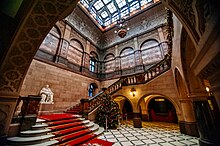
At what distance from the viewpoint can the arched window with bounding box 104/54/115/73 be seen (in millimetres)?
14060

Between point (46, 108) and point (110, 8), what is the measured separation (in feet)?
51.6

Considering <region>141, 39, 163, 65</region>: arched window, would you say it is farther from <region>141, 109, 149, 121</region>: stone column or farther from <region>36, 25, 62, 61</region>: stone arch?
<region>36, 25, 62, 61</region>: stone arch

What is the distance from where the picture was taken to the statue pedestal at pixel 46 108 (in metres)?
6.66

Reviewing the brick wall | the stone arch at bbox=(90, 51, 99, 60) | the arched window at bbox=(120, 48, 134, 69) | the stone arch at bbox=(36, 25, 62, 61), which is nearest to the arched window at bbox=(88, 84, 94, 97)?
the brick wall

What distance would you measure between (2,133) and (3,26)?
2.93 metres

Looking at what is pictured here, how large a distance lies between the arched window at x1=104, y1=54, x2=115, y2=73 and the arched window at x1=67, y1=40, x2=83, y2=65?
423 cm

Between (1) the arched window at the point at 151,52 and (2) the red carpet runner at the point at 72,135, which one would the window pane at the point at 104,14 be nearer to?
(1) the arched window at the point at 151,52

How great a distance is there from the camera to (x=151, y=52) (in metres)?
11.6

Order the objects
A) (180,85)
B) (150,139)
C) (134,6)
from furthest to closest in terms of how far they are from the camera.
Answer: (134,6), (180,85), (150,139)

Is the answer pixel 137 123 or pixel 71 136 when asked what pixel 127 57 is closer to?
pixel 137 123

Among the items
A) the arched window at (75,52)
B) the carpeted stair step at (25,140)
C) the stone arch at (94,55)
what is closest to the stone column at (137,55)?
the stone arch at (94,55)

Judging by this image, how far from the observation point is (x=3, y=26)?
2639 millimetres

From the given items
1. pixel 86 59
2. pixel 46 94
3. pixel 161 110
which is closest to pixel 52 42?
pixel 86 59

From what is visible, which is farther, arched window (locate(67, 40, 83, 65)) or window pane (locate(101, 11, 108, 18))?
window pane (locate(101, 11, 108, 18))
